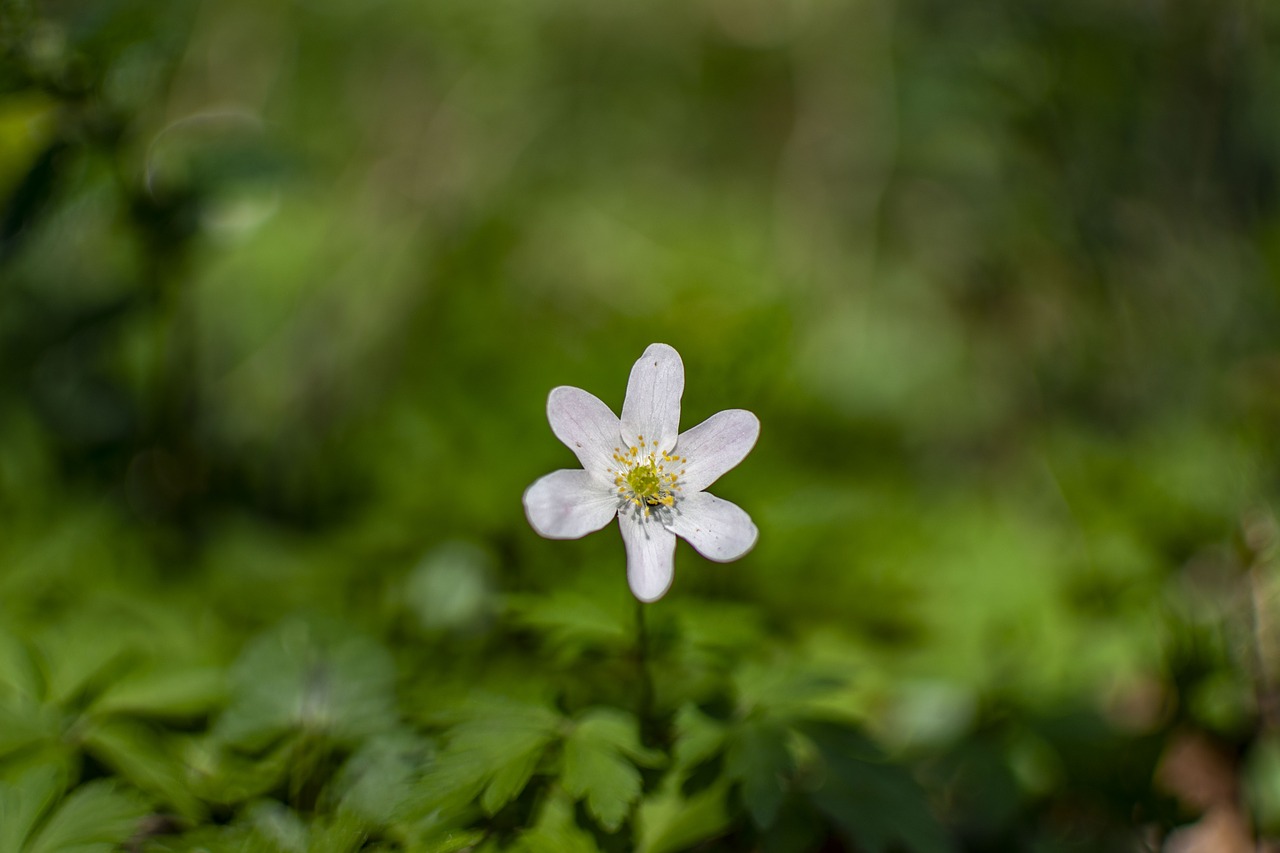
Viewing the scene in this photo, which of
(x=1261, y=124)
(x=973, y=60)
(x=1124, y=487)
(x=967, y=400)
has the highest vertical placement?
(x=973, y=60)

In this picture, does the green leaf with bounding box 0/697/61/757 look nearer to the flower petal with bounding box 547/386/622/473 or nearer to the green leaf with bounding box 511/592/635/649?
→ the green leaf with bounding box 511/592/635/649

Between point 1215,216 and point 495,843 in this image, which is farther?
point 1215,216

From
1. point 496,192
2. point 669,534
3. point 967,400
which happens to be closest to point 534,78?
point 496,192

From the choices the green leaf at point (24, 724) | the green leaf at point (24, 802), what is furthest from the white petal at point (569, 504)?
the green leaf at point (24, 724)

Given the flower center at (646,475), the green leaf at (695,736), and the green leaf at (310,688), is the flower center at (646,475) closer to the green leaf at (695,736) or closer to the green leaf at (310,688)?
the green leaf at (695,736)

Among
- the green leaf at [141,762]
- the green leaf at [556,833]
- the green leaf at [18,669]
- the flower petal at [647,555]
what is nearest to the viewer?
the flower petal at [647,555]

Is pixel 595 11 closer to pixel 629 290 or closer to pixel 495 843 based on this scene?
pixel 629 290

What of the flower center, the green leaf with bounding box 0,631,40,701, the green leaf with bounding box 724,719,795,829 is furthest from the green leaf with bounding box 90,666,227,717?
the green leaf with bounding box 724,719,795,829
